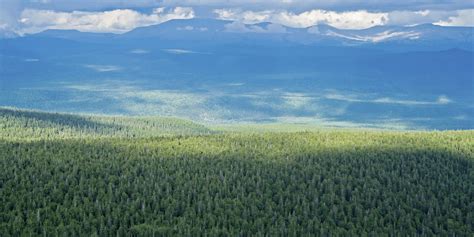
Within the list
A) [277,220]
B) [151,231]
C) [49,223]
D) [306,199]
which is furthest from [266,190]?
[49,223]

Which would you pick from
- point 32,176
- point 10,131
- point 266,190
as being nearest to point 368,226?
point 266,190

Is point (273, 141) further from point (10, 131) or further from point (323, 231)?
point (10, 131)

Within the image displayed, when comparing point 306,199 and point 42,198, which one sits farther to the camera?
point 306,199

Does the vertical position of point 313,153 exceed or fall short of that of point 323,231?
it exceeds it

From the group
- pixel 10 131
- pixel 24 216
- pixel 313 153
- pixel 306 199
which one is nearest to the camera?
pixel 24 216

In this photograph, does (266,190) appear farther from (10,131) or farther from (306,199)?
(10,131)

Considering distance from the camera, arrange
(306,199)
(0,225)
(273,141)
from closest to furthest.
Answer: (0,225), (306,199), (273,141)
